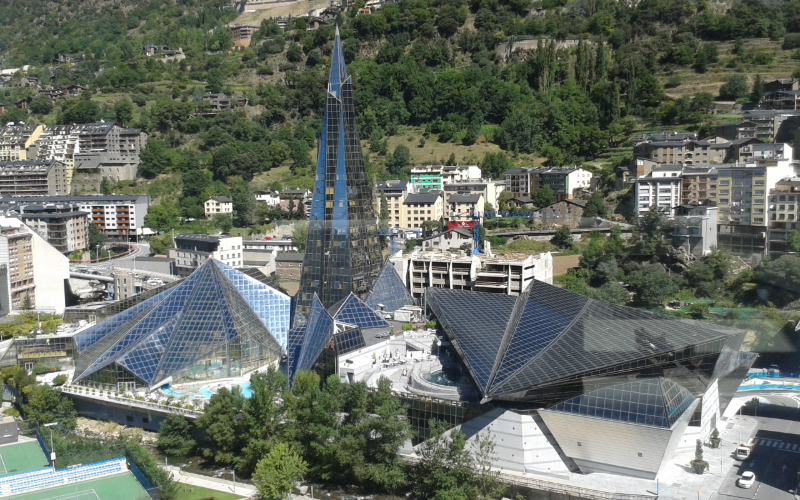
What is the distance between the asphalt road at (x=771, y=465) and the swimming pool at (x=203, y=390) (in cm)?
1697

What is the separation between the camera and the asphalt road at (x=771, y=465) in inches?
935

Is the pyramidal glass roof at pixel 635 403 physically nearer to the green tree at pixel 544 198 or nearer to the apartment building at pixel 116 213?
the green tree at pixel 544 198

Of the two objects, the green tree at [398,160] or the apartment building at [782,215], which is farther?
the green tree at [398,160]

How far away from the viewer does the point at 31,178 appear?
7450 cm

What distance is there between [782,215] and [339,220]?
23.0 metres

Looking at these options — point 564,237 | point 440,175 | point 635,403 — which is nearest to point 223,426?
point 635,403

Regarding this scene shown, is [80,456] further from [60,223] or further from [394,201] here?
[60,223]

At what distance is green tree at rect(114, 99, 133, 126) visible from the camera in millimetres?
81750

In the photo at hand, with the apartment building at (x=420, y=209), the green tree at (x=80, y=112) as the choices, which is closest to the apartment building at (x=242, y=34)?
the green tree at (x=80, y=112)

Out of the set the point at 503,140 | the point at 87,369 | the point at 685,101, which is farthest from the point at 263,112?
the point at 87,369

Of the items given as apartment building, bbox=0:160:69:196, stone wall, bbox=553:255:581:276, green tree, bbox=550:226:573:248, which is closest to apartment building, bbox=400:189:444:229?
green tree, bbox=550:226:573:248

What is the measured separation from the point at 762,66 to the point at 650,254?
30775 millimetres

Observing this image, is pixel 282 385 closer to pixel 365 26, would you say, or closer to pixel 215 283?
pixel 215 283

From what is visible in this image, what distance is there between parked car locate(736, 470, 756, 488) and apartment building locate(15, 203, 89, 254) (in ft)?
160
